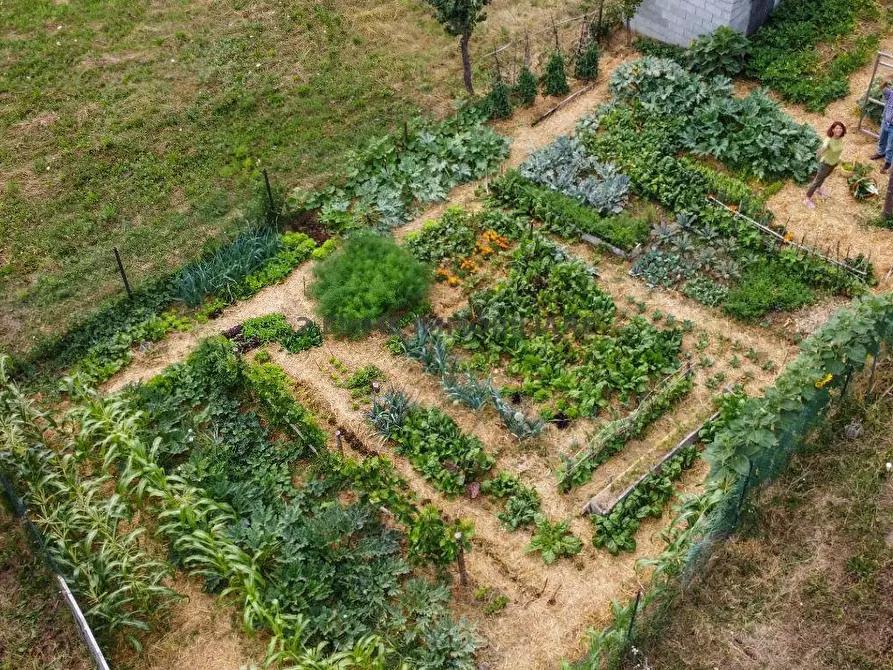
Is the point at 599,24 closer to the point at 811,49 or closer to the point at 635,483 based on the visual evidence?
the point at 811,49

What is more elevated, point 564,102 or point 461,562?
point 564,102

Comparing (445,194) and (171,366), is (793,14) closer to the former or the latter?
(445,194)

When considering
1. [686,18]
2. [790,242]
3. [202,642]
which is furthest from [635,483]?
[686,18]

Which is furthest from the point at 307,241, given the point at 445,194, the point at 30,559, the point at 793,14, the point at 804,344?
the point at 793,14

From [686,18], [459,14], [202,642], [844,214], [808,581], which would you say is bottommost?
[202,642]

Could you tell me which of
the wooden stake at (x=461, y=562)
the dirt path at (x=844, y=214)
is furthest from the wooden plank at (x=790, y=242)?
the wooden stake at (x=461, y=562)

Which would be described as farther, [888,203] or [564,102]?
[564,102]
